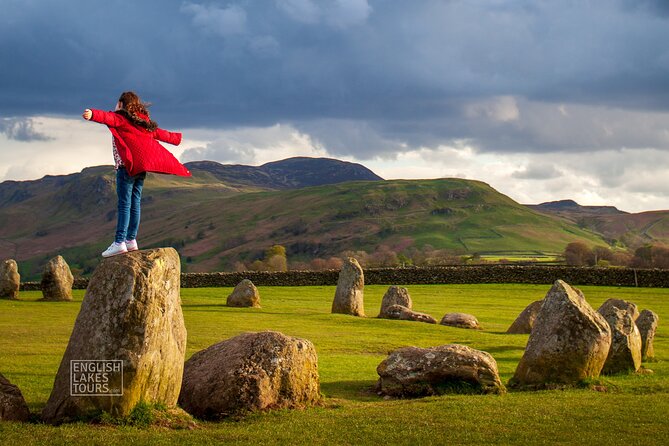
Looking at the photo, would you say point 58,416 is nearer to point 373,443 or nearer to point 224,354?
point 224,354

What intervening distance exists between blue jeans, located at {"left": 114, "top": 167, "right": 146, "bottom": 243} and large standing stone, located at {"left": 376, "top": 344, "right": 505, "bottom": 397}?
27.1 feet

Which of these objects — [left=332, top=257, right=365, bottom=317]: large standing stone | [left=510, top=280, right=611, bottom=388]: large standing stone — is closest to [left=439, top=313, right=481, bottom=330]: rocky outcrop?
[left=332, top=257, right=365, bottom=317]: large standing stone

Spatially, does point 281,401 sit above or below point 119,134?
below

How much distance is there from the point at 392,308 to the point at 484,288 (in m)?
28.1

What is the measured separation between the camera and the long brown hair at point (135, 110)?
16.3 metres

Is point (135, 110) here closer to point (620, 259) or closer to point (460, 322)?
point (460, 322)

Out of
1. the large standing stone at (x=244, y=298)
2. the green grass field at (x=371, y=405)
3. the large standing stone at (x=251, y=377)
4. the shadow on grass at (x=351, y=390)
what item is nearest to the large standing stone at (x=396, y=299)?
the green grass field at (x=371, y=405)

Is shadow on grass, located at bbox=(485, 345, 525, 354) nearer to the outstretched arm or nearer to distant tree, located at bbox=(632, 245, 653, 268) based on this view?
the outstretched arm

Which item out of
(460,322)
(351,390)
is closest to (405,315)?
(460,322)

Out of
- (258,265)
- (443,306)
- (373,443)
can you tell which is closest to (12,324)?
(373,443)

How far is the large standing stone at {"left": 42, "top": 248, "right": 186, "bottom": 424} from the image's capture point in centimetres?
1534

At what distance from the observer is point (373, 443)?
15.2m

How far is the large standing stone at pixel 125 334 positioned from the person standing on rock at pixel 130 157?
0.61 metres

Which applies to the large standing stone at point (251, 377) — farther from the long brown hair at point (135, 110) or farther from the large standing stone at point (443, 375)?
the long brown hair at point (135, 110)
